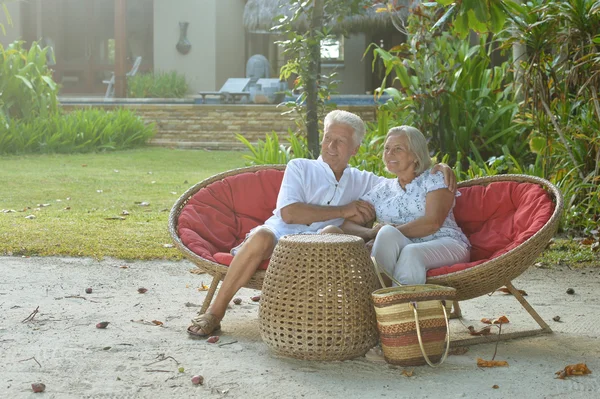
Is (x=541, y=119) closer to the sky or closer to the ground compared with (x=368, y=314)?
closer to the sky

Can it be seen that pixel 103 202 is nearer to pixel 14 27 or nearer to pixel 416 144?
pixel 416 144

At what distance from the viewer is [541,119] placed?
609cm

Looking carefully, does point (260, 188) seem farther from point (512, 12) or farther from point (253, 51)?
point (253, 51)

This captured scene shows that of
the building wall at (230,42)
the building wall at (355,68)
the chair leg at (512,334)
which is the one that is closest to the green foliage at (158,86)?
the building wall at (230,42)

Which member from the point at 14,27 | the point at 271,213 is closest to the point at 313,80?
the point at 271,213

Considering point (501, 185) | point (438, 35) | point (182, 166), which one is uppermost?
point (438, 35)

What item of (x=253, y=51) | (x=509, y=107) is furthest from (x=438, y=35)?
(x=253, y=51)

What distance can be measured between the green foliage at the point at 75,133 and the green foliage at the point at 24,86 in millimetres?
163

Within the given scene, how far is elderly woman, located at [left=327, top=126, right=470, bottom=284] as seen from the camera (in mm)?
3672

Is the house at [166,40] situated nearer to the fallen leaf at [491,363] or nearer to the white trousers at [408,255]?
the white trousers at [408,255]

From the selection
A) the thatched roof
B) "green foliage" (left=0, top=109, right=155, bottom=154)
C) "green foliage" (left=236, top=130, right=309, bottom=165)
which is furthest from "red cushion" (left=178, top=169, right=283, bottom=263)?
the thatched roof

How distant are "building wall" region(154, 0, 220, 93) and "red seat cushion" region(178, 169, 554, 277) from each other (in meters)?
15.2

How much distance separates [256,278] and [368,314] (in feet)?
1.97

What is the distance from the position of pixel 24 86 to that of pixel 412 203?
9.69 m
